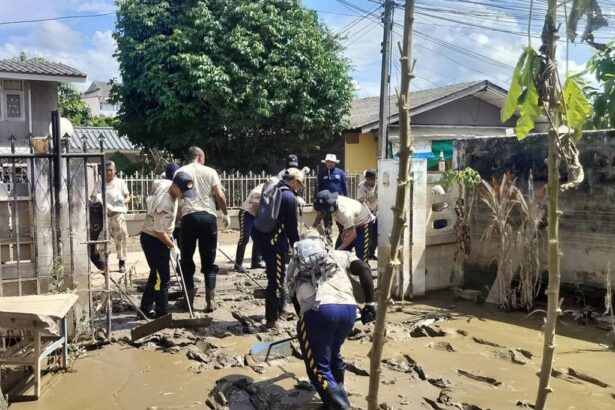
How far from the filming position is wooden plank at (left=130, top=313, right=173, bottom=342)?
19.0ft

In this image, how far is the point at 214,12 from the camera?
51.9 feet

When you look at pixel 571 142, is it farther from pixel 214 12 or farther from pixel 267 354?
pixel 214 12

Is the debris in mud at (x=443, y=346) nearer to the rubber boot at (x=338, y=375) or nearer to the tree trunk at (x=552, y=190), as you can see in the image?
the rubber boot at (x=338, y=375)

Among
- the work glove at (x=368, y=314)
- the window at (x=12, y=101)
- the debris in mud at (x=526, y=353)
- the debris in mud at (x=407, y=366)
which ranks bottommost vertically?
the debris in mud at (x=526, y=353)

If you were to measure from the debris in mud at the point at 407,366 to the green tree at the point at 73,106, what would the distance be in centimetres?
2955

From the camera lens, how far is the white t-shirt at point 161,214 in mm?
6348

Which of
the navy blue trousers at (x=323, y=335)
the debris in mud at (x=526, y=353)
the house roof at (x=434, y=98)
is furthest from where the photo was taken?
the house roof at (x=434, y=98)

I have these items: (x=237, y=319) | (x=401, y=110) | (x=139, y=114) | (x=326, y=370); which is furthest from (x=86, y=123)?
(x=401, y=110)

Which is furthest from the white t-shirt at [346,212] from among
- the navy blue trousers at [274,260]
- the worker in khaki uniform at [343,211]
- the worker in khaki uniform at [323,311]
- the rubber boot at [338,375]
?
the rubber boot at [338,375]

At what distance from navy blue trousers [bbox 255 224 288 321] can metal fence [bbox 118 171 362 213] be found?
23.6 feet

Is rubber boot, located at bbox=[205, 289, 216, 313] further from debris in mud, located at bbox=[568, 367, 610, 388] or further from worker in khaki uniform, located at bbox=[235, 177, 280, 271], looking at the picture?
debris in mud, located at bbox=[568, 367, 610, 388]

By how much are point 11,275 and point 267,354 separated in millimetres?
2301

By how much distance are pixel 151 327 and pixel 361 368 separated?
2.12m

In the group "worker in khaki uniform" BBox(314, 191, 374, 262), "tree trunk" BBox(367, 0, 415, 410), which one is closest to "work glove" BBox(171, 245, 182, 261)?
"worker in khaki uniform" BBox(314, 191, 374, 262)
